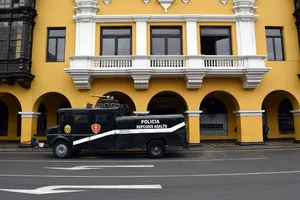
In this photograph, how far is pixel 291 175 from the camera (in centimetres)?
826

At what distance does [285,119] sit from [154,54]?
11512 millimetres

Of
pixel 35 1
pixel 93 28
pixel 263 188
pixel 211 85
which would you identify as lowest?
pixel 263 188

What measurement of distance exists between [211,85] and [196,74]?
62.5 inches

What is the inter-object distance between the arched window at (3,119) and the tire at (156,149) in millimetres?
13405

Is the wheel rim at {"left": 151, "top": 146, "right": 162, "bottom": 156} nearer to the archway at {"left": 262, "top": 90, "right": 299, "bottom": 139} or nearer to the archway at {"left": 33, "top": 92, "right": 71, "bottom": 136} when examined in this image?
the archway at {"left": 33, "top": 92, "right": 71, "bottom": 136}

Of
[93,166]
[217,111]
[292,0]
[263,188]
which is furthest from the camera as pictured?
[217,111]

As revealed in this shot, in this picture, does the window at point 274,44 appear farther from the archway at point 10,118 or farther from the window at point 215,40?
the archway at point 10,118

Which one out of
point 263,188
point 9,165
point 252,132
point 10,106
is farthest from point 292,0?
point 10,106

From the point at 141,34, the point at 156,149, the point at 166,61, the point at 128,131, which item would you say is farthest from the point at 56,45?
the point at 156,149

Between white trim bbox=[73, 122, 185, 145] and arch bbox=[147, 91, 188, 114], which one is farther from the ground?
arch bbox=[147, 91, 188, 114]

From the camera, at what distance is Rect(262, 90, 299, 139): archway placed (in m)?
19.8

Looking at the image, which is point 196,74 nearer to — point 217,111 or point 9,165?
point 217,111

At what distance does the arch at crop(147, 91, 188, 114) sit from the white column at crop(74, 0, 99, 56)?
6349mm

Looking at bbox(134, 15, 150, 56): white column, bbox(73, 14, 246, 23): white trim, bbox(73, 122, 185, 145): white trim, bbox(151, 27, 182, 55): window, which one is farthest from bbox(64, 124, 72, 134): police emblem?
bbox(73, 14, 246, 23): white trim
